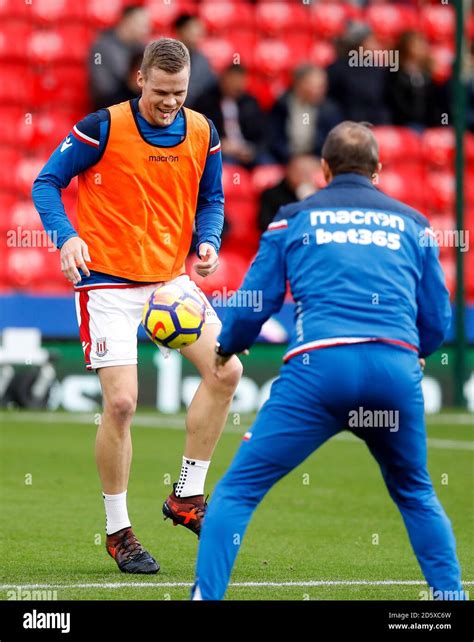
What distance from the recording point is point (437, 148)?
60.9ft

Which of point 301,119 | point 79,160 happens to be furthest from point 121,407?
point 301,119

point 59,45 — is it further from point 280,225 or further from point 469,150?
point 280,225

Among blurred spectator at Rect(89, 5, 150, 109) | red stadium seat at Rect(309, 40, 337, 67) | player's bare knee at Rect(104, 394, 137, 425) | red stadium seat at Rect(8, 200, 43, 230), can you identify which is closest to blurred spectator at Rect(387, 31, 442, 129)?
red stadium seat at Rect(309, 40, 337, 67)

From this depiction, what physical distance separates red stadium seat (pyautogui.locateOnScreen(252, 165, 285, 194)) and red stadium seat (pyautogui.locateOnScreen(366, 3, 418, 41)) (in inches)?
130

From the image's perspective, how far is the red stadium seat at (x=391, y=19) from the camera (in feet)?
65.2

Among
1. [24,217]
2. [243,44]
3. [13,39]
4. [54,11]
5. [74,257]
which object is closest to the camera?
[74,257]

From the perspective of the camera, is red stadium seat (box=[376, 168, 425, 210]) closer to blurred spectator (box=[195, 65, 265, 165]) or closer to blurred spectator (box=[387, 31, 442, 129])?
blurred spectator (box=[387, 31, 442, 129])

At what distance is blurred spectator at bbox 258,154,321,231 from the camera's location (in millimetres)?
16125

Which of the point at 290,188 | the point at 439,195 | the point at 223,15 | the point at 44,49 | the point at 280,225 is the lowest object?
the point at 280,225

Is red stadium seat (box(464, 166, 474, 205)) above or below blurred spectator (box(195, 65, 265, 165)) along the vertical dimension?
below

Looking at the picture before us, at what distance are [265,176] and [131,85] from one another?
→ 205 centimetres

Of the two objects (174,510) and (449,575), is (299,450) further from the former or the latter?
(174,510)

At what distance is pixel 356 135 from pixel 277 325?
34.0 feet

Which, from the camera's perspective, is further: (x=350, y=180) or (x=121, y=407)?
(x=121, y=407)
